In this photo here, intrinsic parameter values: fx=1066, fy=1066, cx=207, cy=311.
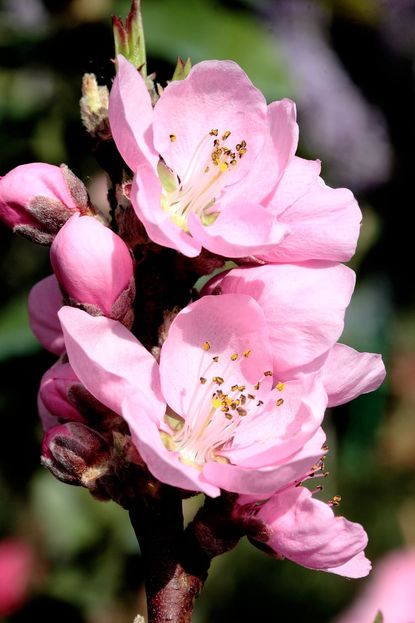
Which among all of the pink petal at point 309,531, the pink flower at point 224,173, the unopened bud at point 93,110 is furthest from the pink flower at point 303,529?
the unopened bud at point 93,110

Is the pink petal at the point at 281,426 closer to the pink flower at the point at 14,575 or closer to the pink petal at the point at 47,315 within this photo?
the pink petal at the point at 47,315

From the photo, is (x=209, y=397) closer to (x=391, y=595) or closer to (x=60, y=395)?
(x=60, y=395)

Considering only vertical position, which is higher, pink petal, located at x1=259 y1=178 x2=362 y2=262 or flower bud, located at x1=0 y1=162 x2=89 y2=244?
pink petal, located at x1=259 y1=178 x2=362 y2=262

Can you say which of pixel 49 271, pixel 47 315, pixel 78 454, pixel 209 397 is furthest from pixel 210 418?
pixel 49 271

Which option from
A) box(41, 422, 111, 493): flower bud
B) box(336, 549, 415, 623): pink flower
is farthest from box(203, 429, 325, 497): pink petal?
box(336, 549, 415, 623): pink flower

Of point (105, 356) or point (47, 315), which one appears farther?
point (47, 315)

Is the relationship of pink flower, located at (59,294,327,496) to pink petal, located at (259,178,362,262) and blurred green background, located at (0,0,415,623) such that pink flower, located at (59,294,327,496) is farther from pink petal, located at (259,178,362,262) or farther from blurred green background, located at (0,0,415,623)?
blurred green background, located at (0,0,415,623)

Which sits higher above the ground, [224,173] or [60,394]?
[224,173]
